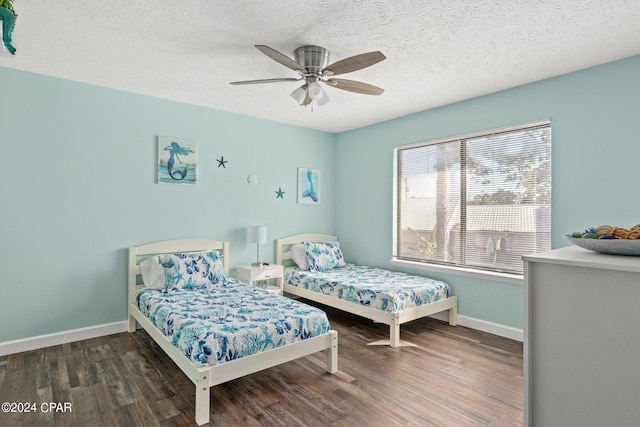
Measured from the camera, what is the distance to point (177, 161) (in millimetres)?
4125

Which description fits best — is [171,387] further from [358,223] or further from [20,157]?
[358,223]

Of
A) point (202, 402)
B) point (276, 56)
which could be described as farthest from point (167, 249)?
point (276, 56)

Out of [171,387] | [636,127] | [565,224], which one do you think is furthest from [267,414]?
[636,127]

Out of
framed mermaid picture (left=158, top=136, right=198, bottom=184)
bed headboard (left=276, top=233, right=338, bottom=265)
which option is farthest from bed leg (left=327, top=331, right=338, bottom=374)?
framed mermaid picture (left=158, top=136, right=198, bottom=184)

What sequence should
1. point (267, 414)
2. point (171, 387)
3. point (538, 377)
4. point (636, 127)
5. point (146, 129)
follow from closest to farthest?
1. point (538, 377)
2. point (267, 414)
3. point (171, 387)
4. point (636, 127)
5. point (146, 129)

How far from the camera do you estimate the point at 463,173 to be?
4148mm

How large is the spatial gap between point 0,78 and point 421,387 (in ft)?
14.7

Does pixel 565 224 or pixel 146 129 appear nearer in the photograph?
pixel 565 224

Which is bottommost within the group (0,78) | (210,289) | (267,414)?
(267,414)

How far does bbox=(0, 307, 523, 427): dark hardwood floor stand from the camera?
7.32 feet

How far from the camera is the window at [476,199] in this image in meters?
3.54

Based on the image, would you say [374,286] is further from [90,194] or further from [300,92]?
[90,194]

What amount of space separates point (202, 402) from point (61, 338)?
2.21 meters

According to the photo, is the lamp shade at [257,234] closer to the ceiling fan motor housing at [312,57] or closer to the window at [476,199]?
the window at [476,199]
